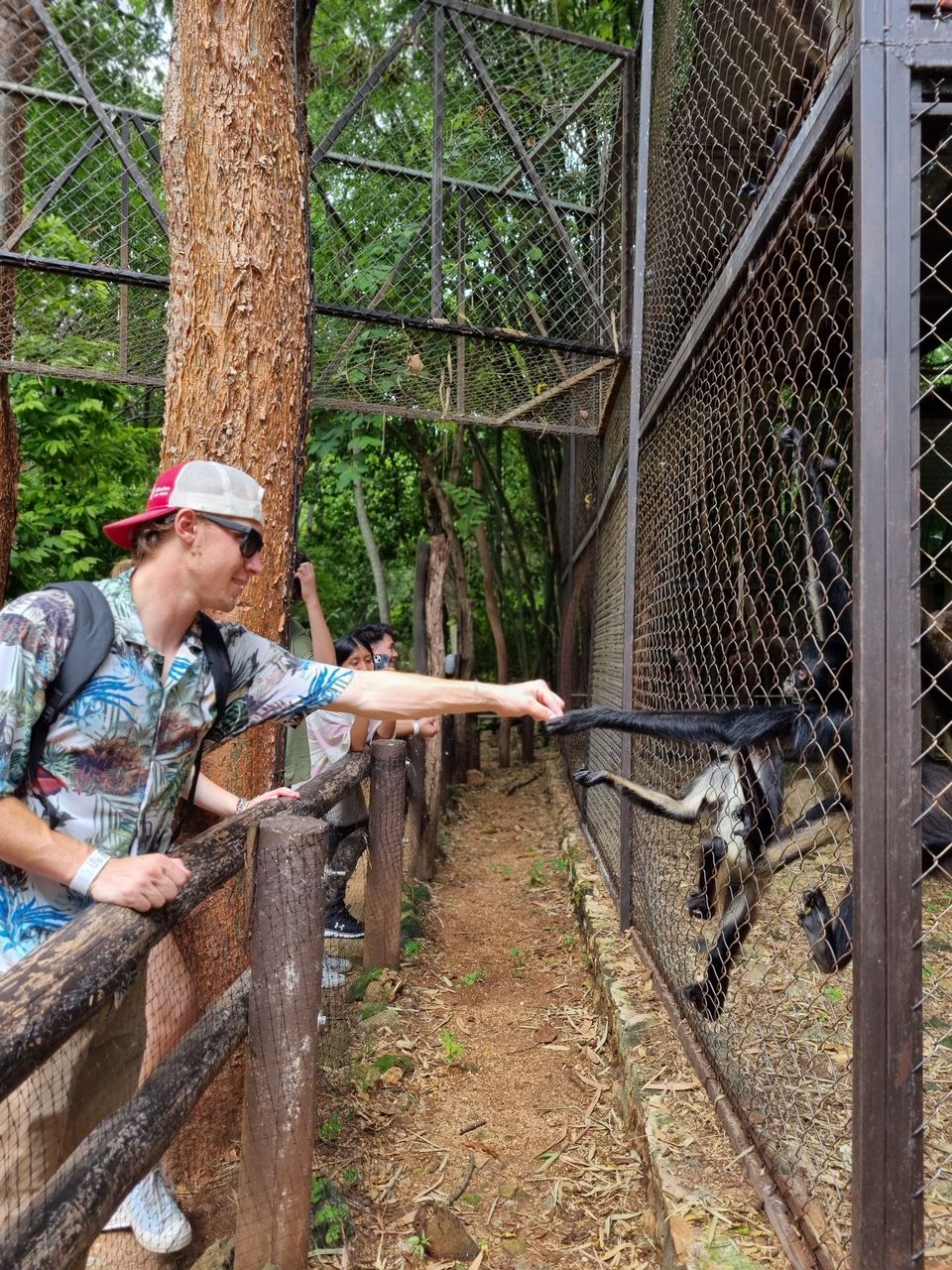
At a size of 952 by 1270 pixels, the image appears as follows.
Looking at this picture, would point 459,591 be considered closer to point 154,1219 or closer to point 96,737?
point 154,1219

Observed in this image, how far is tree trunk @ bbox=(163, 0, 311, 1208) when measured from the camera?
299 centimetres

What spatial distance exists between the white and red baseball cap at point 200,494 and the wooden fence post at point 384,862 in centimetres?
259

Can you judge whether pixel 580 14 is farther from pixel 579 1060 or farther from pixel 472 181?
pixel 579 1060

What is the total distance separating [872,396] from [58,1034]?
5.77ft

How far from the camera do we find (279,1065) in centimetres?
234

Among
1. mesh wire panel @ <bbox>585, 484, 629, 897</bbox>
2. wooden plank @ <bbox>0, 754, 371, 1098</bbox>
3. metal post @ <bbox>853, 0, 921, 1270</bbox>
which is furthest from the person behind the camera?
mesh wire panel @ <bbox>585, 484, 629, 897</bbox>

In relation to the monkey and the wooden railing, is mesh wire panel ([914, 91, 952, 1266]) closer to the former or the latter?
the monkey

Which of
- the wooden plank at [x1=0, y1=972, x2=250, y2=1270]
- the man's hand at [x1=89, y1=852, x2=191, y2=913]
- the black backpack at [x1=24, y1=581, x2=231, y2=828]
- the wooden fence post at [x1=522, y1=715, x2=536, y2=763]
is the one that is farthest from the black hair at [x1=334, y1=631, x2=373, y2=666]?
the wooden fence post at [x1=522, y1=715, x2=536, y2=763]

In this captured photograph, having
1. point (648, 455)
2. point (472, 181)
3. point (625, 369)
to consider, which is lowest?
point (648, 455)

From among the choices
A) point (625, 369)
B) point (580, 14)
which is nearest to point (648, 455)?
point (625, 369)

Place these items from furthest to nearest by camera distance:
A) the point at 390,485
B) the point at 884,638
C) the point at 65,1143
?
the point at 390,485 → the point at 65,1143 → the point at 884,638

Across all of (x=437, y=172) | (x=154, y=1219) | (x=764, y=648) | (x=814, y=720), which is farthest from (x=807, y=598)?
(x=437, y=172)

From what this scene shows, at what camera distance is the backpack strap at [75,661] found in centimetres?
179

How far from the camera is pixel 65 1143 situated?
6.15 ft
